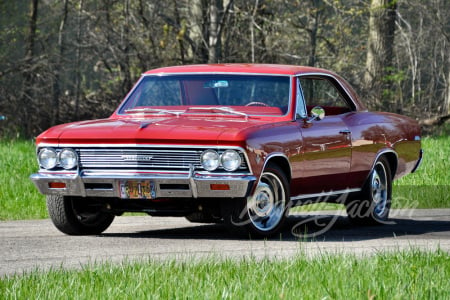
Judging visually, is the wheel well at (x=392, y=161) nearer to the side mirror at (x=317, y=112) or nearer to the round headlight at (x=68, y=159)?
the side mirror at (x=317, y=112)

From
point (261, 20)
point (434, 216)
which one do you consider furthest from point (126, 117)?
point (261, 20)

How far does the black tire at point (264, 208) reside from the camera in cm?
923

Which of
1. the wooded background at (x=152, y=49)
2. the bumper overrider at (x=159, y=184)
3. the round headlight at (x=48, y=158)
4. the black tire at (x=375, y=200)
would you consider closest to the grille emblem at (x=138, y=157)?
the bumper overrider at (x=159, y=184)

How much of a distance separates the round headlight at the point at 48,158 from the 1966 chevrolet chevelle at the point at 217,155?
1 centimetres

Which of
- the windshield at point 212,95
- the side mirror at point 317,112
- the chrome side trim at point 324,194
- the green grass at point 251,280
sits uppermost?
the windshield at point 212,95

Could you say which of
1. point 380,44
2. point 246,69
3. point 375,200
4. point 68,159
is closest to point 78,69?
point 380,44

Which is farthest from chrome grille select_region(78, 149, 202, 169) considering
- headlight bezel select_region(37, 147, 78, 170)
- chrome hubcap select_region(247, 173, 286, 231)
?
chrome hubcap select_region(247, 173, 286, 231)

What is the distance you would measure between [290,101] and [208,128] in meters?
1.43

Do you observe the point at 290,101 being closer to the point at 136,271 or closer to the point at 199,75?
the point at 199,75

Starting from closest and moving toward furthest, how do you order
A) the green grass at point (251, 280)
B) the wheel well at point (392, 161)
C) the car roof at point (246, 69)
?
the green grass at point (251, 280)
the car roof at point (246, 69)
the wheel well at point (392, 161)

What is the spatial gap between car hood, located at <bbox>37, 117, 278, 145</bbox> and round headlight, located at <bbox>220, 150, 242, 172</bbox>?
12 cm

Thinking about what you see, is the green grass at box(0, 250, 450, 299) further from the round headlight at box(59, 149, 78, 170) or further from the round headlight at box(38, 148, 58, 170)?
the round headlight at box(38, 148, 58, 170)

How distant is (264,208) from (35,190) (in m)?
5.41

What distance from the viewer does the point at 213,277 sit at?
21.4 feet
